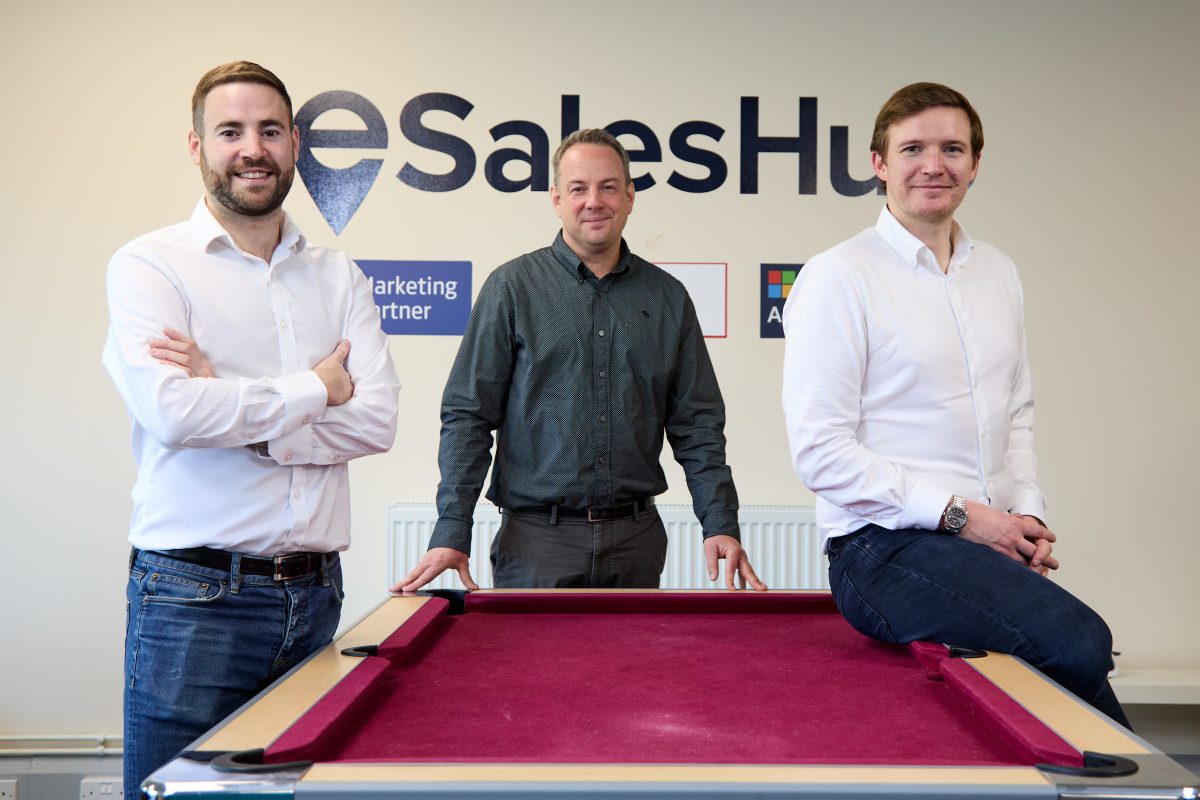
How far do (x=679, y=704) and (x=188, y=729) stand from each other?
36.0 inches

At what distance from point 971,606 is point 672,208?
288 centimetres

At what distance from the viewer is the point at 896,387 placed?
7.07ft

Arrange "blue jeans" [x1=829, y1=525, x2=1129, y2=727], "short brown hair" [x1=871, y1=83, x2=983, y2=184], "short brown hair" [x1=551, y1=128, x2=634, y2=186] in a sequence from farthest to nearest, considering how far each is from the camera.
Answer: "short brown hair" [x1=551, y1=128, x2=634, y2=186] → "short brown hair" [x1=871, y1=83, x2=983, y2=184] → "blue jeans" [x1=829, y1=525, x2=1129, y2=727]

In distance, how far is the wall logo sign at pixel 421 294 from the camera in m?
4.49

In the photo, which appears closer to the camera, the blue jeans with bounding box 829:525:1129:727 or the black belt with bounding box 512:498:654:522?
the blue jeans with bounding box 829:525:1129:727

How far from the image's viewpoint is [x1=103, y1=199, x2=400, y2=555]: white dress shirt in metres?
2.01

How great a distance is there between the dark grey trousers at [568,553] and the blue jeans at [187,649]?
0.94m

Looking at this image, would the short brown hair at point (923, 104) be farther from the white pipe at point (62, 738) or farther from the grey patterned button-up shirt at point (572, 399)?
the white pipe at point (62, 738)

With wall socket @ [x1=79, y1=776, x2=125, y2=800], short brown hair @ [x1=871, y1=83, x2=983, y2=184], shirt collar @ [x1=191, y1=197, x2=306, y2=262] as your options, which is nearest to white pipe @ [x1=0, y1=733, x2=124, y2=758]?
wall socket @ [x1=79, y1=776, x2=125, y2=800]

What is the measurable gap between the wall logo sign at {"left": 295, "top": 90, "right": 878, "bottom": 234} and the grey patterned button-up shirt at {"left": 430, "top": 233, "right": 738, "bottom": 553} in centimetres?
151

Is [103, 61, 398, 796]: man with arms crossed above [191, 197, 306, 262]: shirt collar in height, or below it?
below

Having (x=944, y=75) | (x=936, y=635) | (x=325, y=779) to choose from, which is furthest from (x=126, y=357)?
(x=944, y=75)

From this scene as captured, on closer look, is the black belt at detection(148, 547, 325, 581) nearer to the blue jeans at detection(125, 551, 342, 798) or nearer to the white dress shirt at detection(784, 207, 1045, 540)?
the blue jeans at detection(125, 551, 342, 798)

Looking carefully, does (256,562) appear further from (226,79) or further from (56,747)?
(56,747)
